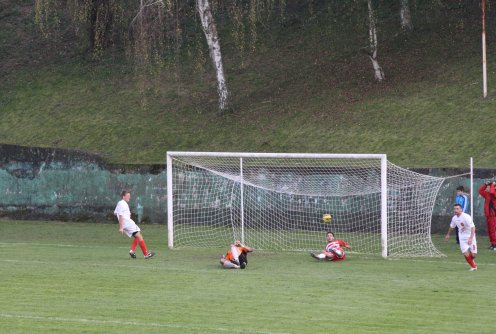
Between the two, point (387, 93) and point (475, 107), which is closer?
point (475, 107)

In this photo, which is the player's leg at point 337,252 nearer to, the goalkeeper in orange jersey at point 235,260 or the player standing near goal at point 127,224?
the goalkeeper in orange jersey at point 235,260

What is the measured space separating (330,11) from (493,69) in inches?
411

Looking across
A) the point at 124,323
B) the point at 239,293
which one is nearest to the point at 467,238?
the point at 239,293

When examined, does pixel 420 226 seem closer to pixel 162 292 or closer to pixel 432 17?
pixel 162 292

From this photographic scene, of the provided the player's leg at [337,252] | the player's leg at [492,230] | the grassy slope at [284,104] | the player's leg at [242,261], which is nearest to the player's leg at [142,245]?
the player's leg at [242,261]

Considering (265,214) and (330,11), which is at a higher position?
(330,11)

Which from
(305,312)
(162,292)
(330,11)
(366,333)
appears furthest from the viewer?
(330,11)

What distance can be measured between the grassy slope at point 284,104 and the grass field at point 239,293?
8.85 m

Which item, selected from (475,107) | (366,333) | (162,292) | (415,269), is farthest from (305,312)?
(475,107)

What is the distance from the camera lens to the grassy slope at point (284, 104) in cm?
3400

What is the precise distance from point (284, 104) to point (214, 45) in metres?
3.67

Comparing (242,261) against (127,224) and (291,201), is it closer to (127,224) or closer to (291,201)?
(127,224)

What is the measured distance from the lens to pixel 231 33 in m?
45.2

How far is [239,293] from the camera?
715 inches
